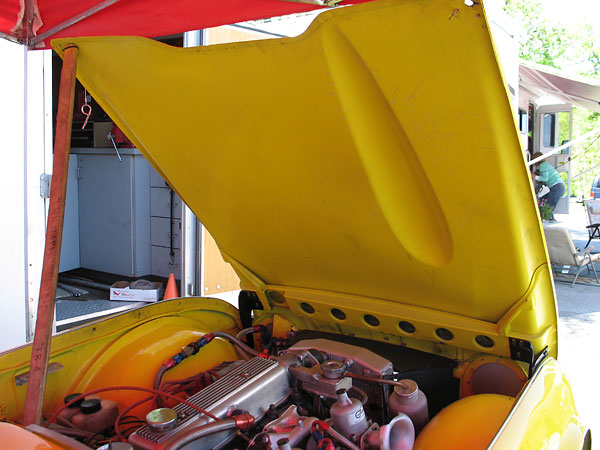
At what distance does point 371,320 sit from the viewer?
218 centimetres

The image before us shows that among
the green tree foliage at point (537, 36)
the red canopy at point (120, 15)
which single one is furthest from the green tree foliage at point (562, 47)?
A: the red canopy at point (120, 15)

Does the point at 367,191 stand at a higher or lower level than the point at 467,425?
higher

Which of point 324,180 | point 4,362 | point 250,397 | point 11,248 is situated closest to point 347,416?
point 250,397

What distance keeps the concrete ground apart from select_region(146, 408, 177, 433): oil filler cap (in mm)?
1915

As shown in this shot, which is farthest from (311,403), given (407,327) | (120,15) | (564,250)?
(564,250)

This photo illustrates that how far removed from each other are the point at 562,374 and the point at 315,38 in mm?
1523

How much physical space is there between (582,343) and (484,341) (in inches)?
158

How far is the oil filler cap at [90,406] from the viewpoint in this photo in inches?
70.9

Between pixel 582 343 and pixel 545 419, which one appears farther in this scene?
pixel 582 343

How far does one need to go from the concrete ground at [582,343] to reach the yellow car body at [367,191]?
94cm

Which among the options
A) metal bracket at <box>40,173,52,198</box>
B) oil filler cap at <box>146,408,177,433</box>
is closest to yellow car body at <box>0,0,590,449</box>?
oil filler cap at <box>146,408,177,433</box>

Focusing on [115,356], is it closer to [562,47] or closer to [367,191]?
[367,191]

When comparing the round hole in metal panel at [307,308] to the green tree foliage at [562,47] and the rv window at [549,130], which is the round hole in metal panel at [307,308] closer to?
the rv window at [549,130]

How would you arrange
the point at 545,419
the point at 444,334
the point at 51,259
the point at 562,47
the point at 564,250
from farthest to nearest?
the point at 562,47
the point at 564,250
the point at 444,334
the point at 51,259
the point at 545,419
